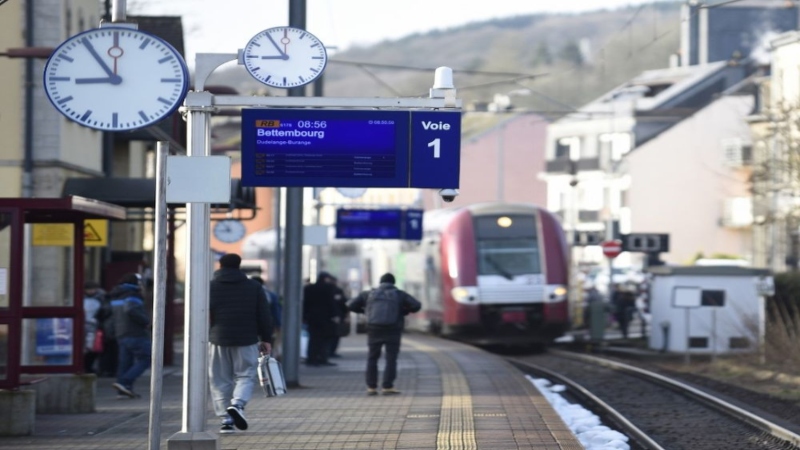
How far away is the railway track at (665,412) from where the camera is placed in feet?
52.2

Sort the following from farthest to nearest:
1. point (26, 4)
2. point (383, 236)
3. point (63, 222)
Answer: point (383, 236) → point (26, 4) → point (63, 222)

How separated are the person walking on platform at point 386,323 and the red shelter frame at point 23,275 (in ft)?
11.4

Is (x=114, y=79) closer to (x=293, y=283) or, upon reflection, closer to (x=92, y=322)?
(x=293, y=283)

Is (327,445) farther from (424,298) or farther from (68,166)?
(424,298)

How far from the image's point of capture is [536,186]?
94188mm

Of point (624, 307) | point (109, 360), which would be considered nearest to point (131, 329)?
point (109, 360)

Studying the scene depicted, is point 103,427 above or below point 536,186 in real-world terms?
below

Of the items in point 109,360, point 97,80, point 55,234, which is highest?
point 97,80

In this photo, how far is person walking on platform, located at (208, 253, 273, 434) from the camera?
14.5 meters

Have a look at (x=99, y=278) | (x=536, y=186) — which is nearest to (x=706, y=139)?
(x=536, y=186)

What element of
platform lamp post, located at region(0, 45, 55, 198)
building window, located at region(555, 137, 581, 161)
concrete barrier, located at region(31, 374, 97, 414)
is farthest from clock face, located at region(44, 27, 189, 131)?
building window, located at region(555, 137, 581, 161)

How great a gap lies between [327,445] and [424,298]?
2534 cm

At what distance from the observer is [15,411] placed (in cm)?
1424

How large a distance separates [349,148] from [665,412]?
825 centimetres
